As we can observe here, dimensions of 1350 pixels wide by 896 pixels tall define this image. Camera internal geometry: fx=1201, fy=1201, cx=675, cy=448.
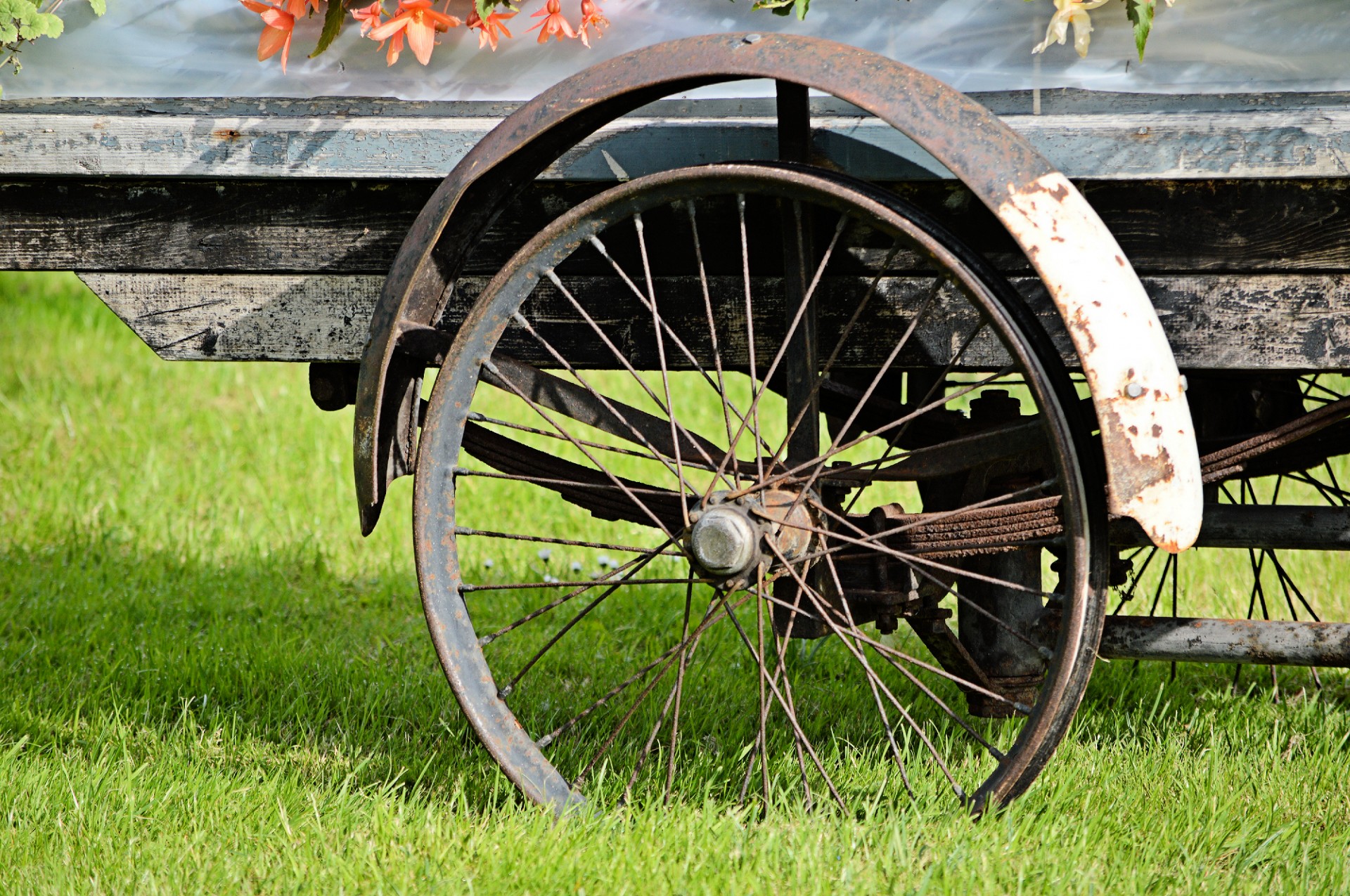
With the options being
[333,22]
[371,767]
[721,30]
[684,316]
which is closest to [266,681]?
[371,767]

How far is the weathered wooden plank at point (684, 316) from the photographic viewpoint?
6.50 feet

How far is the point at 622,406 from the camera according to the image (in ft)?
7.51

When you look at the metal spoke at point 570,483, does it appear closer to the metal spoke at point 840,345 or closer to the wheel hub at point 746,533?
the wheel hub at point 746,533

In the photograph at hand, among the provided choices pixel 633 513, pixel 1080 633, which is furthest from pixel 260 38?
pixel 1080 633

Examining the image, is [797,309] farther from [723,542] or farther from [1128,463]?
[1128,463]

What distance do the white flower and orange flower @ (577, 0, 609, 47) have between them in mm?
766

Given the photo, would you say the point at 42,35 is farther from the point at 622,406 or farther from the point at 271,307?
the point at 622,406

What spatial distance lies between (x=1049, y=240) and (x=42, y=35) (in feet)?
6.02

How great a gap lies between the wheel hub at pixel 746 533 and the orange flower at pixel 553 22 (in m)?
0.87

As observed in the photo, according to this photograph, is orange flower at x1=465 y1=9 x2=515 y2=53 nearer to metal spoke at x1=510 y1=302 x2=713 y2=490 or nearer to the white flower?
metal spoke at x1=510 y1=302 x2=713 y2=490

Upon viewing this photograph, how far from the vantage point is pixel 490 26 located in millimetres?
2119

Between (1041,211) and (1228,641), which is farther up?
(1041,211)

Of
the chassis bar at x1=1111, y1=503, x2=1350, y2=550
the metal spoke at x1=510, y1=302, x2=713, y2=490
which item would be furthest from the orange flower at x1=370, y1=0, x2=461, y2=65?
the chassis bar at x1=1111, y1=503, x2=1350, y2=550

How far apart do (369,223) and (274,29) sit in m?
0.38
